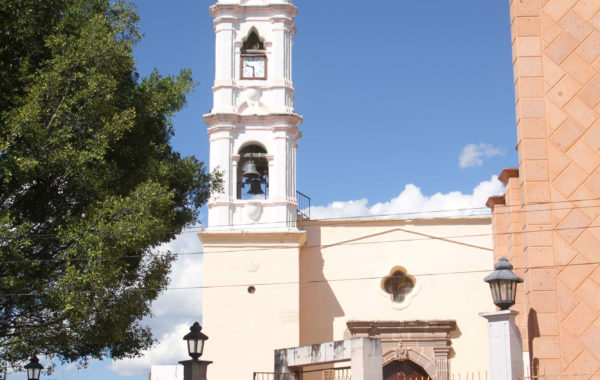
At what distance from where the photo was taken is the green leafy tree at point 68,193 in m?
11.7

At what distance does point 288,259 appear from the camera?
22.8m

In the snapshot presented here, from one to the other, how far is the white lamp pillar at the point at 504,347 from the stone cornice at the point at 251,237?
12.8m

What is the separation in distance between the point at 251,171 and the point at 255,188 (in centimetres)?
52

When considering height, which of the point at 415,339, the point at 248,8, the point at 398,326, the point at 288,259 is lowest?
the point at 415,339

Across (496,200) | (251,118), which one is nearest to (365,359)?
(496,200)

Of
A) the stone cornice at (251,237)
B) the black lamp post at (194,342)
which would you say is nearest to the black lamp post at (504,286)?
the black lamp post at (194,342)

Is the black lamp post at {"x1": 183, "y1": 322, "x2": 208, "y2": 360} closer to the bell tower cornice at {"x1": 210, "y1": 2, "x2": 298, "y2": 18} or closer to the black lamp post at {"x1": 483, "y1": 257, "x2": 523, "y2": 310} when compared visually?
the black lamp post at {"x1": 483, "y1": 257, "x2": 523, "y2": 310}

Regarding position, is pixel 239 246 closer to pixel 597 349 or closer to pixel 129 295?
pixel 129 295

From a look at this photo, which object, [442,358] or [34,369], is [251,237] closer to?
[442,358]

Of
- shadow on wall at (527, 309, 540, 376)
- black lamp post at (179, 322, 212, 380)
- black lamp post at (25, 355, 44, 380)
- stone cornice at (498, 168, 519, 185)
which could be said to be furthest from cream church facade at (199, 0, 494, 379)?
shadow on wall at (527, 309, 540, 376)

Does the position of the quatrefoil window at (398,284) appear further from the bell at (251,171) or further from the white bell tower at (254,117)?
the bell at (251,171)

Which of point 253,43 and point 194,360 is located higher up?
point 253,43

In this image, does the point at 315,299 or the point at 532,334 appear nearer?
the point at 532,334

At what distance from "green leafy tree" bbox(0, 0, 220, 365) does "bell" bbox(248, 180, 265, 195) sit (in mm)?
10081
